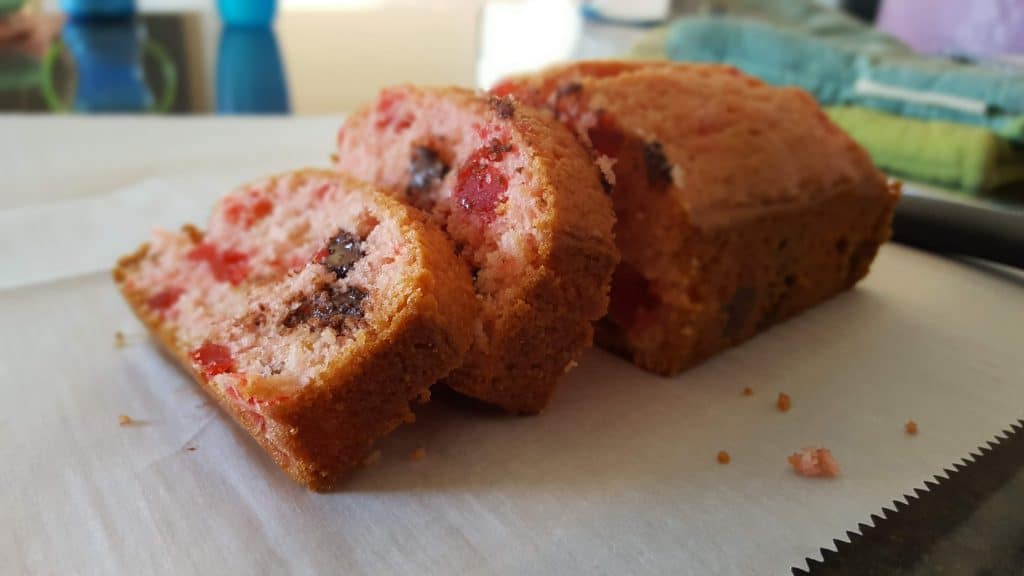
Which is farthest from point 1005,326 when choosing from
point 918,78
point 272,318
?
point 272,318

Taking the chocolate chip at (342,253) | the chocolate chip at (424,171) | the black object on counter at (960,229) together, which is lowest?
the black object on counter at (960,229)

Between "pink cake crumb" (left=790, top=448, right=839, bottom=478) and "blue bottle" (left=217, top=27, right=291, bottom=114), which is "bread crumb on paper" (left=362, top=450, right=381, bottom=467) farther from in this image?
"blue bottle" (left=217, top=27, right=291, bottom=114)

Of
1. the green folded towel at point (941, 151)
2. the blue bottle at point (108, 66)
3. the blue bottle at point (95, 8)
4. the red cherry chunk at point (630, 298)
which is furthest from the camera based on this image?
the blue bottle at point (95, 8)

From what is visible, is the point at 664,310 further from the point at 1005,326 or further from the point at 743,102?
the point at 1005,326

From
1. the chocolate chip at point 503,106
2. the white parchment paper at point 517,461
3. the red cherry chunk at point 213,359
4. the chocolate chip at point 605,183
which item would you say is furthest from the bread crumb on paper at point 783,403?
the red cherry chunk at point 213,359

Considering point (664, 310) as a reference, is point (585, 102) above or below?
above

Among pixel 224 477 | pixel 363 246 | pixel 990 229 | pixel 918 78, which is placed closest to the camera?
pixel 224 477

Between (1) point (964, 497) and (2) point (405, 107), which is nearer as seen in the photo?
(1) point (964, 497)

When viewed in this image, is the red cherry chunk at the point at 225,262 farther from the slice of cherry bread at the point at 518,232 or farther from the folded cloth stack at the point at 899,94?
the folded cloth stack at the point at 899,94
